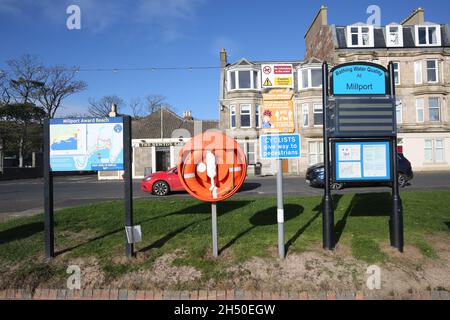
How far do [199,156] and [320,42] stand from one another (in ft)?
103

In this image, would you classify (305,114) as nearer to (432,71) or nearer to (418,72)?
(418,72)

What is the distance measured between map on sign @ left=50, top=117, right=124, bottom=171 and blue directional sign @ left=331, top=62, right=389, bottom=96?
12.1 feet

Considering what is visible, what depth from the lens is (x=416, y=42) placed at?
30203 mm

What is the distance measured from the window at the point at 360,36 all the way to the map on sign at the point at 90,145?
95.7 feet

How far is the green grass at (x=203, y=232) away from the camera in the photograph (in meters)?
4.94

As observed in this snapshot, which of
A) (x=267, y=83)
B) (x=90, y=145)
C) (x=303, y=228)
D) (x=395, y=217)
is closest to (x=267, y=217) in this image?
(x=303, y=228)

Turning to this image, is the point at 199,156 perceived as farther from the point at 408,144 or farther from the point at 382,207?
the point at 408,144

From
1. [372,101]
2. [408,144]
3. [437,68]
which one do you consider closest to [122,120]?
[372,101]

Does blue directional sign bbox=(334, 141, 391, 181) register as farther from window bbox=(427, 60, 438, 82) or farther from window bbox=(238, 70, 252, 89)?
window bbox=(427, 60, 438, 82)

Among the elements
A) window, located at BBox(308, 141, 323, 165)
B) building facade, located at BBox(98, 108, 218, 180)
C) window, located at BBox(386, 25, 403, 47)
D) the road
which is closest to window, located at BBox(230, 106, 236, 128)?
building facade, located at BBox(98, 108, 218, 180)

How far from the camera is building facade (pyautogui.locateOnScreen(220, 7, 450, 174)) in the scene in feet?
95.4

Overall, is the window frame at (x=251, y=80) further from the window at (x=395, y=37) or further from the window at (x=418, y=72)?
the window at (x=418, y=72)

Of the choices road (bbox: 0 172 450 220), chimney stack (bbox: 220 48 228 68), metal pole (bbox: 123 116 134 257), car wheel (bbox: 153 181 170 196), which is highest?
chimney stack (bbox: 220 48 228 68)

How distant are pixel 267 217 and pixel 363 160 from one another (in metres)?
2.49
